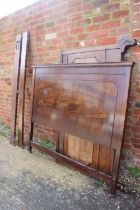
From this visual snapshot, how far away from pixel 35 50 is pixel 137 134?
86.4 inches

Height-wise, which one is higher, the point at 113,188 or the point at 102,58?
the point at 102,58

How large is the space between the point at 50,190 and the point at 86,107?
3.36 feet

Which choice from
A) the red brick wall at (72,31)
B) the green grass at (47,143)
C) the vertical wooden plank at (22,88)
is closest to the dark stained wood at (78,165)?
the green grass at (47,143)

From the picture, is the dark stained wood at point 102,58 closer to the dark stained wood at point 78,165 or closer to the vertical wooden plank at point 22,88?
the dark stained wood at point 78,165

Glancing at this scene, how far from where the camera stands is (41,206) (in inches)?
86.3

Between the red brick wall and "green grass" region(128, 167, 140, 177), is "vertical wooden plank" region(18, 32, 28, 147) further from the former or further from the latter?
"green grass" region(128, 167, 140, 177)

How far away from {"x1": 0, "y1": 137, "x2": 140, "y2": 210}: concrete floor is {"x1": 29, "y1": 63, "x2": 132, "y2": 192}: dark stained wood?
0.16m

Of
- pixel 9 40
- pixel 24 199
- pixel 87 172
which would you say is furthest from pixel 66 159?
pixel 9 40

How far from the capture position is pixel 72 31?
10.2ft

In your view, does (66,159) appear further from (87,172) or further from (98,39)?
(98,39)

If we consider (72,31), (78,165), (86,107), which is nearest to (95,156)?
(78,165)

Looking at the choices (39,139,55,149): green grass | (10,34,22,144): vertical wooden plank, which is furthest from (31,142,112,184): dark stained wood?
(10,34,22,144): vertical wooden plank

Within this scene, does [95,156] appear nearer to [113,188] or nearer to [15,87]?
[113,188]

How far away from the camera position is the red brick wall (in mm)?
2539
